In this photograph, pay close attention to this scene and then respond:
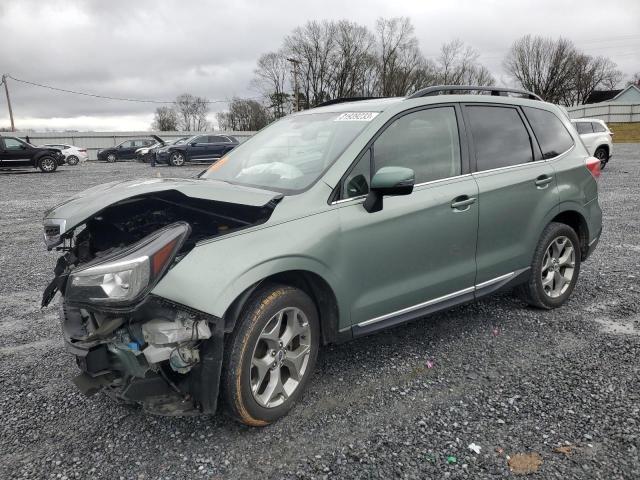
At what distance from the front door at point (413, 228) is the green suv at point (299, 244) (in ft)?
0.03

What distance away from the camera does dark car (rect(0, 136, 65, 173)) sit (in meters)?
21.2

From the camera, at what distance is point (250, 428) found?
9.00ft

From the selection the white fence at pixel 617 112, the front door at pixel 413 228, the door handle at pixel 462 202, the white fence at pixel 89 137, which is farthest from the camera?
the white fence at pixel 617 112

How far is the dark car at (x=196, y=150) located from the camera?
81.6 ft

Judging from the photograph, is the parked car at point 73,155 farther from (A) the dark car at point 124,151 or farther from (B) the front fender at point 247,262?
(B) the front fender at point 247,262

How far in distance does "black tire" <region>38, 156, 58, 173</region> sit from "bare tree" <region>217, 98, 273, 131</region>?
45.7 m

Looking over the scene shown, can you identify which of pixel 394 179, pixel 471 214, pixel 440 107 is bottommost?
pixel 471 214

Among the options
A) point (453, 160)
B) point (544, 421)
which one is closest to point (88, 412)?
point (544, 421)

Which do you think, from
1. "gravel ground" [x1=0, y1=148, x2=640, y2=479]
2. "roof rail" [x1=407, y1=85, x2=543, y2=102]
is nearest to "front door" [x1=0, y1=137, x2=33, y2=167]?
"gravel ground" [x1=0, y1=148, x2=640, y2=479]

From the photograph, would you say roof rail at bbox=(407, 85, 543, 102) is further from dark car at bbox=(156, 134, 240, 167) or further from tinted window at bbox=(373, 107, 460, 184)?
dark car at bbox=(156, 134, 240, 167)

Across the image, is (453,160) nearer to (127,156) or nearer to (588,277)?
(588,277)

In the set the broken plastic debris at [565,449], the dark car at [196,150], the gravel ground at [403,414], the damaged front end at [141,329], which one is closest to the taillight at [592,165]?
the gravel ground at [403,414]

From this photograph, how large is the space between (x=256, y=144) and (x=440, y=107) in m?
1.42

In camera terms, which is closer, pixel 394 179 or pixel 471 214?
pixel 394 179
